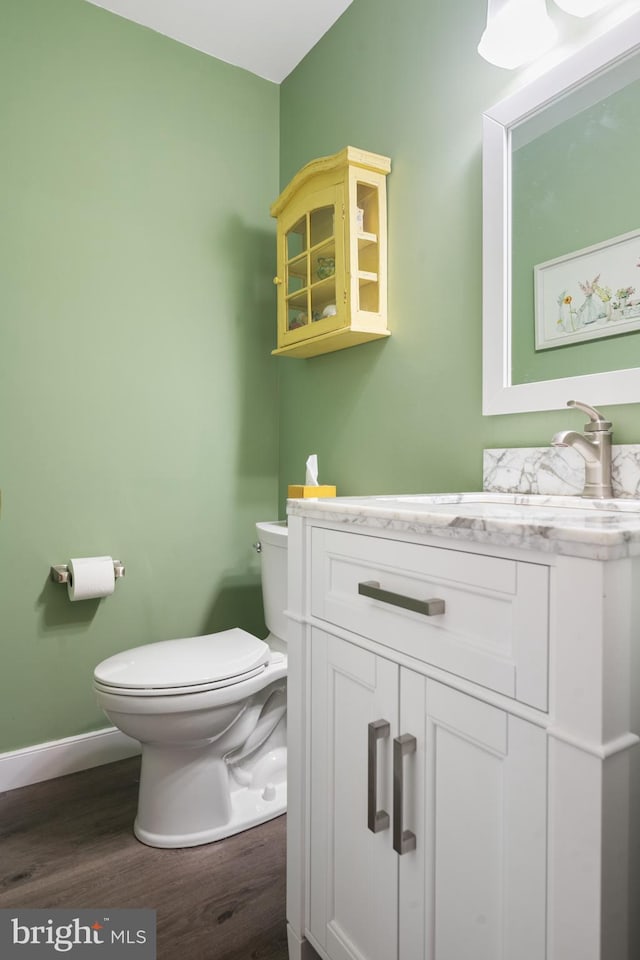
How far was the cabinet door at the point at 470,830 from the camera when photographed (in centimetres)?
67

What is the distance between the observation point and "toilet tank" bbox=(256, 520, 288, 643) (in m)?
1.88

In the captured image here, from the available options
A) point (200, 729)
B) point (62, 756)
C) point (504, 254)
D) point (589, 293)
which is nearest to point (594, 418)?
point (589, 293)

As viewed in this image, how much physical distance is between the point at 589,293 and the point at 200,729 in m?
1.38

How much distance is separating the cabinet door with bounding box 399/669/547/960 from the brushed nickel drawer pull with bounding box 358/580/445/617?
11 cm

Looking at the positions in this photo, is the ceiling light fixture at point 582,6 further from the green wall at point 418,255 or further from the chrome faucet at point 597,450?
the chrome faucet at point 597,450

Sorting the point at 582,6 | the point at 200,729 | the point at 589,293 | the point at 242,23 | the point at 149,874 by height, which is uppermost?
the point at 242,23

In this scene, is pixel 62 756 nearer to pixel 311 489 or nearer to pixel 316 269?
pixel 311 489

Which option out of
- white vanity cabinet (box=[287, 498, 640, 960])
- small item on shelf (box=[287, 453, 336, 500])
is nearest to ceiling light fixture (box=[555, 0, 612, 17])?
white vanity cabinet (box=[287, 498, 640, 960])

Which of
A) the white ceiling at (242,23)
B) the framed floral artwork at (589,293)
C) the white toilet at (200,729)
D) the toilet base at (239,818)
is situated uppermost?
the white ceiling at (242,23)

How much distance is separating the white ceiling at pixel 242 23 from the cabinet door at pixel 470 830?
7.23 ft

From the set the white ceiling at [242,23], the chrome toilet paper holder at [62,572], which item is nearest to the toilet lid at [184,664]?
the chrome toilet paper holder at [62,572]

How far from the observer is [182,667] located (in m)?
1.55

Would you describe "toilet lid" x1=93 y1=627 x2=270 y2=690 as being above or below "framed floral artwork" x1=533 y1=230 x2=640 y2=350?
below

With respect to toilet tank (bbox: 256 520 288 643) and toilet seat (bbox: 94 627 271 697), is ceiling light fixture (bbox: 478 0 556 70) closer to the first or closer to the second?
toilet tank (bbox: 256 520 288 643)
